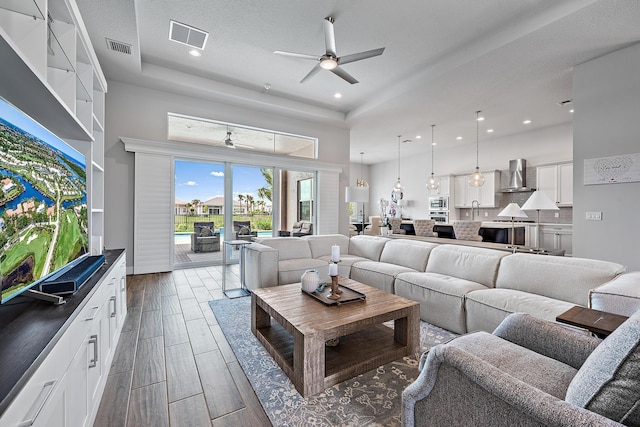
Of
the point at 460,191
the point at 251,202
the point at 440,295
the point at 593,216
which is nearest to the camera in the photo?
the point at 440,295

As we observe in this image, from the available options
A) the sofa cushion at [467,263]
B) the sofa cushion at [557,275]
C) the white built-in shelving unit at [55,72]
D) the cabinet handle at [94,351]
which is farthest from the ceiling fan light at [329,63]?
the cabinet handle at [94,351]

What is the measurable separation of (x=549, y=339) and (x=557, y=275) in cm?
139

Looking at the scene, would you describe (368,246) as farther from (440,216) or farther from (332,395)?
(440,216)

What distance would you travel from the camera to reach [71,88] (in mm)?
2049

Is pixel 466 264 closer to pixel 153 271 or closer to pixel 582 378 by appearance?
pixel 582 378

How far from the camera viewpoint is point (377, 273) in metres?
3.40

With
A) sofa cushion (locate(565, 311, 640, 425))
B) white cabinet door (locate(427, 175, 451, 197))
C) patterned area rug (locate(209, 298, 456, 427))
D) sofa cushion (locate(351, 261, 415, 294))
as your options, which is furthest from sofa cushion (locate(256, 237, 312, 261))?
white cabinet door (locate(427, 175, 451, 197))

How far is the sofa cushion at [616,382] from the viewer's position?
747 millimetres

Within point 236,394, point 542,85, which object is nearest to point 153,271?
point 236,394

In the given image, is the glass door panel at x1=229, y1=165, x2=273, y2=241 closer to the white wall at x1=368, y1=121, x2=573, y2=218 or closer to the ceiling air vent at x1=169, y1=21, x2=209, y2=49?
the ceiling air vent at x1=169, y1=21, x2=209, y2=49

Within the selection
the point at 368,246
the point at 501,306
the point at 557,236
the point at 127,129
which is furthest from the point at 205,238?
the point at 557,236

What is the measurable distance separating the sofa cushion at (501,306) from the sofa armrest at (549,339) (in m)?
0.76

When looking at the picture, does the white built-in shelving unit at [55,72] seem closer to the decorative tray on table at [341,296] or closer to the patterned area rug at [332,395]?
the patterned area rug at [332,395]

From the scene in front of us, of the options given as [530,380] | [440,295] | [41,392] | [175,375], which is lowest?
[175,375]
